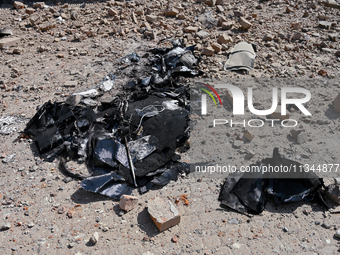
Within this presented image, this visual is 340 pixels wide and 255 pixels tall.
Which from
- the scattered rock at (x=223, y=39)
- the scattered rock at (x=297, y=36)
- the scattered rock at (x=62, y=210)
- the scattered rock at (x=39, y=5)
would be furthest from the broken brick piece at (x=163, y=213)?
the scattered rock at (x=39, y=5)

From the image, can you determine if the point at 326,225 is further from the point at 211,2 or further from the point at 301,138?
the point at 211,2

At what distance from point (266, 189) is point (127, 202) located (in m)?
1.57

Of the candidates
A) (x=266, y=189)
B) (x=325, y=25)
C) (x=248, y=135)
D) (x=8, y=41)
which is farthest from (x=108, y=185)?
(x=325, y=25)

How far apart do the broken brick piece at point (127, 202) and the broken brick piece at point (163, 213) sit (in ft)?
0.64

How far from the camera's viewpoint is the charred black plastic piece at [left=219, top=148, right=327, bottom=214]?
3.17 metres

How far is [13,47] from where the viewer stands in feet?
21.8

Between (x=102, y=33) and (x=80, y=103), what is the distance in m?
2.98

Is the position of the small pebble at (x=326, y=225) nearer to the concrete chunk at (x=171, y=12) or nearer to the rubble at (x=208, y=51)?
the rubble at (x=208, y=51)

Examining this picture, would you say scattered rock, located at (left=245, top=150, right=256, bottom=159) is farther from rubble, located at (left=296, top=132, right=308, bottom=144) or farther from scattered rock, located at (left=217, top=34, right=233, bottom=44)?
scattered rock, located at (left=217, top=34, right=233, bottom=44)

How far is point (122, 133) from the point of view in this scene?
410 centimetres

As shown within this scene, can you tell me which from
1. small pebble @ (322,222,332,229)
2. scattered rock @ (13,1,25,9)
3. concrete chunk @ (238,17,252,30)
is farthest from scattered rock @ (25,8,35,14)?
small pebble @ (322,222,332,229)

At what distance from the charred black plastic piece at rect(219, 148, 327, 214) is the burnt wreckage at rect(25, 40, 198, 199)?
67cm

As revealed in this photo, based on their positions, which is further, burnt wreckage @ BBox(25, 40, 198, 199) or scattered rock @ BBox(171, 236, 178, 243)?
burnt wreckage @ BBox(25, 40, 198, 199)

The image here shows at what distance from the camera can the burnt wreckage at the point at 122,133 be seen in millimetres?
3576
